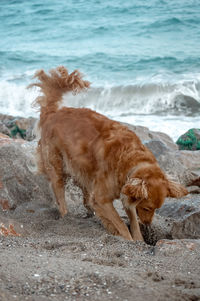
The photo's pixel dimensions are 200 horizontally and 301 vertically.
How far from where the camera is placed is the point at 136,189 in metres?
4.12

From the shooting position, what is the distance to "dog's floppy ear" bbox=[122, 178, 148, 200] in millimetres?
4118

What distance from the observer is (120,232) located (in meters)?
4.86

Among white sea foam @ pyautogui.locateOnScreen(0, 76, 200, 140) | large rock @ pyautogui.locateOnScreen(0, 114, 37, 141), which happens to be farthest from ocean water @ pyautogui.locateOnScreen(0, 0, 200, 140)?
large rock @ pyautogui.locateOnScreen(0, 114, 37, 141)

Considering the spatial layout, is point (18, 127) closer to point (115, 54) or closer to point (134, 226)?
point (134, 226)

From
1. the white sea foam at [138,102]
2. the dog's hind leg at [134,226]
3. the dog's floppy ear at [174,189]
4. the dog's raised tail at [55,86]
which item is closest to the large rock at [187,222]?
the dog's hind leg at [134,226]

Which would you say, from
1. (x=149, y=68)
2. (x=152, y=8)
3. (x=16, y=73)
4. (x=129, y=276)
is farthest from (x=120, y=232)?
(x=152, y=8)

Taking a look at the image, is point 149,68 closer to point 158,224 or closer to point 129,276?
point 158,224

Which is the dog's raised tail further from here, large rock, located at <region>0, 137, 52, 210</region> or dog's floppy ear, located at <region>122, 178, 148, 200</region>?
dog's floppy ear, located at <region>122, 178, 148, 200</region>

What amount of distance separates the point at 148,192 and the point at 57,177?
1.79 metres

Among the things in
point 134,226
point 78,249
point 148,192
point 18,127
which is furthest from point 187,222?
point 18,127

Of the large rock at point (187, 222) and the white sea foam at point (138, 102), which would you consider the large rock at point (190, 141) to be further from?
the large rock at point (187, 222)

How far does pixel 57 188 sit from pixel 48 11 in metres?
23.5

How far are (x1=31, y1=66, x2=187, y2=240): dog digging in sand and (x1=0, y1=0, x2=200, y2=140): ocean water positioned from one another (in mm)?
6286

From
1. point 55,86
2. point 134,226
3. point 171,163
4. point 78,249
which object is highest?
point 55,86
